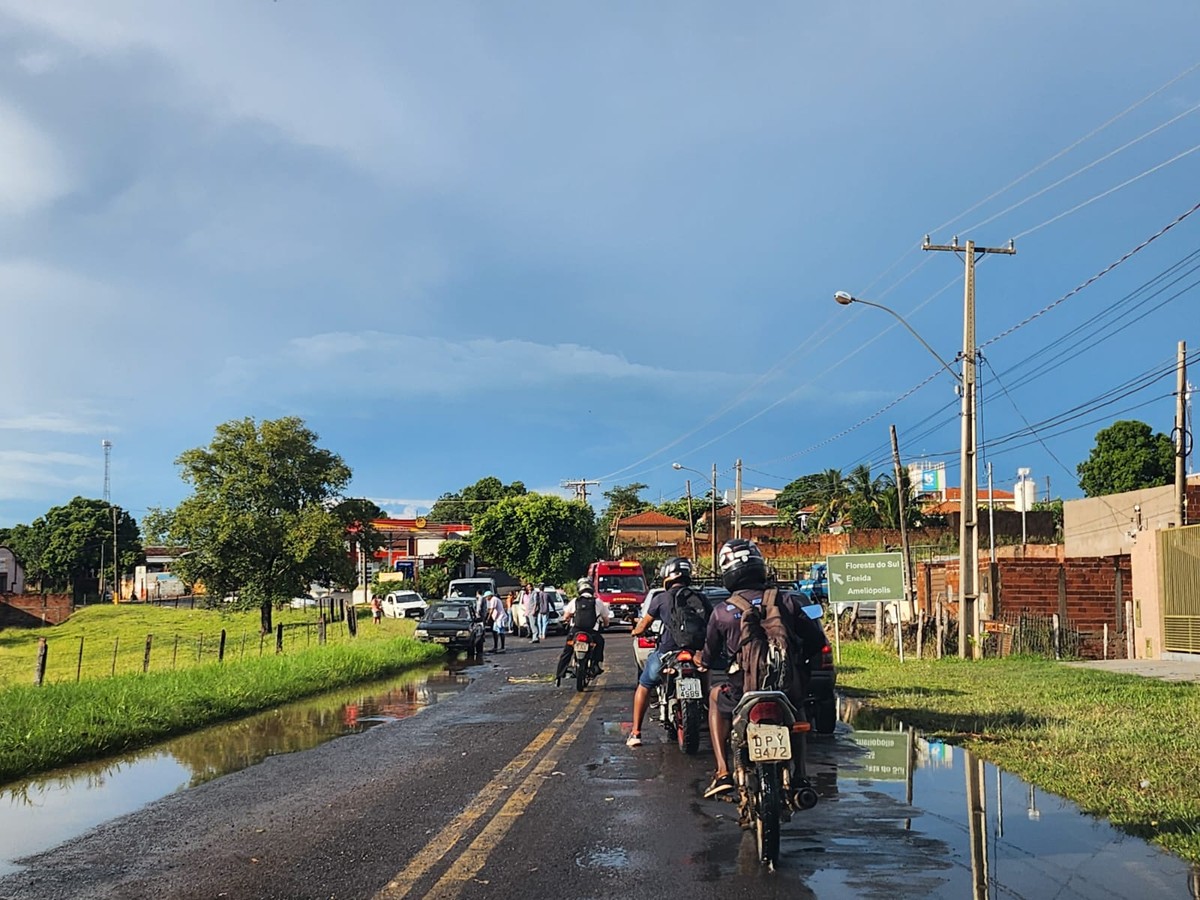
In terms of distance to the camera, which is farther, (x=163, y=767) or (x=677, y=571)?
(x=163, y=767)

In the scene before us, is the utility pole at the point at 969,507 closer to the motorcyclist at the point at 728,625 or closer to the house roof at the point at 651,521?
the motorcyclist at the point at 728,625

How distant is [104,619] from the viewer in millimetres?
67688

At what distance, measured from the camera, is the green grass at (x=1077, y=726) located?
7992mm

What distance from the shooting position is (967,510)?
24.5 m

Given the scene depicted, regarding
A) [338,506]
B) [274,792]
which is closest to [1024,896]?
[274,792]

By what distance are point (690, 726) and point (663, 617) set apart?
1044mm

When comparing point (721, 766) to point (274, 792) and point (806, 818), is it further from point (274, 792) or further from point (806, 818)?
point (274, 792)

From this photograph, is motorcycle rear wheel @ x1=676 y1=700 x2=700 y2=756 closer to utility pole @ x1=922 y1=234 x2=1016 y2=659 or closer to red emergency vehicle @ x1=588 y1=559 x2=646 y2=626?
Result: utility pole @ x1=922 y1=234 x2=1016 y2=659

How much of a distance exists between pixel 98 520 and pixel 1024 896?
112238mm

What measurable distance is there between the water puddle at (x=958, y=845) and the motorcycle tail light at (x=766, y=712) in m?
0.81

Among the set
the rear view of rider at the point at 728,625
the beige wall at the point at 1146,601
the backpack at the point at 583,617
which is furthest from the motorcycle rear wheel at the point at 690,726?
the beige wall at the point at 1146,601

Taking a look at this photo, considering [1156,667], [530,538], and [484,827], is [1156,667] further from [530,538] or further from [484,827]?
[530,538]

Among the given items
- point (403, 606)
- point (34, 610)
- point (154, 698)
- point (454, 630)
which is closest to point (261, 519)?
point (403, 606)

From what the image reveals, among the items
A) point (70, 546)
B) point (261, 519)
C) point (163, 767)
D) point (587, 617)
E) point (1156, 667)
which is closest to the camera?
point (163, 767)
